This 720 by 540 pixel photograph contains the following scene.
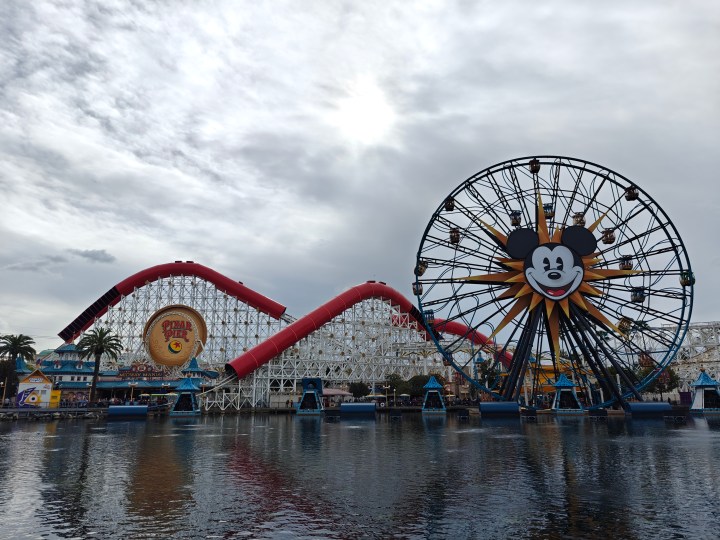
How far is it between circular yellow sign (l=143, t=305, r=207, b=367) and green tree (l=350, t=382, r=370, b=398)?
21803 mm

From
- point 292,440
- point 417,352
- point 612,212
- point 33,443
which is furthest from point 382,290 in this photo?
point 33,443

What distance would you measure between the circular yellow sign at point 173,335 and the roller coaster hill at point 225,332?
136mm

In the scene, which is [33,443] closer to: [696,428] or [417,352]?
[696,428]

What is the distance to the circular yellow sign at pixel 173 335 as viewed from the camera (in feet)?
244

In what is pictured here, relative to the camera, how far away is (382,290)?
246ft

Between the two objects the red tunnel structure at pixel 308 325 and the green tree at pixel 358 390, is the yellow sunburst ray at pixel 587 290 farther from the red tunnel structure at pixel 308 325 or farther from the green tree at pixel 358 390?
the green tree at pixel 358 390

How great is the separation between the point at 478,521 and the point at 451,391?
69.5 m

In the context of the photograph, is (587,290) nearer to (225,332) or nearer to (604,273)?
(604,273)

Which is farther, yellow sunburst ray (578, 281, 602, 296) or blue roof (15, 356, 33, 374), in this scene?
blue roof (15, 356, 33, 374)

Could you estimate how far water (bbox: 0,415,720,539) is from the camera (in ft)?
44.6

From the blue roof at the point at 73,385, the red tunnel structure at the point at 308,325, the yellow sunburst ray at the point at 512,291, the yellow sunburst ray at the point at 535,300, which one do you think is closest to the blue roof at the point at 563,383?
the red tunnel structure at the point at 308,325

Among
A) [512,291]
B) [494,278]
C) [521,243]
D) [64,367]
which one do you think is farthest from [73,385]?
[521,243]

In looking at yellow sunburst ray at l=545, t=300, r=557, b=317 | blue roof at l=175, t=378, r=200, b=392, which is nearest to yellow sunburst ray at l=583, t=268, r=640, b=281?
yellow sunburst ray at l=545, t=300, r=557, b=317

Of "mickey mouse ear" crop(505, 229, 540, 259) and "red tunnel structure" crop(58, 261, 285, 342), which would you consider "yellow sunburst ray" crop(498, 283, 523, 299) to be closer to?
"mickey mouse ear" crop(505, 229, 540, 259)
